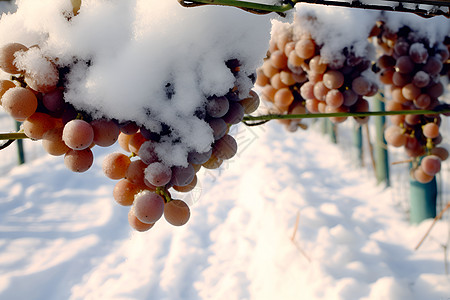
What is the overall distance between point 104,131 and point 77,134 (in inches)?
1.5

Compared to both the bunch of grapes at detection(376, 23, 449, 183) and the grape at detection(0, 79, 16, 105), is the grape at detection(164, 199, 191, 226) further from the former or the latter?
the bunch of grapes at detection(376, 23, 449, 183)

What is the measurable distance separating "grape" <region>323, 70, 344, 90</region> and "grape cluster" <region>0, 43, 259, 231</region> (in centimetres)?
47

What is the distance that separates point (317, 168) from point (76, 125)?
281 cm

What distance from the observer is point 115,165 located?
54 cm

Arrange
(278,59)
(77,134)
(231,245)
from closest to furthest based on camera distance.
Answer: (77,134)
(278,59)
(231,245)

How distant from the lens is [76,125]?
0.42 m

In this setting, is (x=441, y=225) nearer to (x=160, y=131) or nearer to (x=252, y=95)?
(x=252, y=95)

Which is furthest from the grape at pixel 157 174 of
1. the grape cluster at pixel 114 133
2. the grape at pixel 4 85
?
the grape at pixel 4 85

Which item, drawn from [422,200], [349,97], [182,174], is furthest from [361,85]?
[422,200]

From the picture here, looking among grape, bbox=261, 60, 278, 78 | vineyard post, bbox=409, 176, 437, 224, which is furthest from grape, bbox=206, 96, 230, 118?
vineyard post, bbox=409, 176, 437, 224

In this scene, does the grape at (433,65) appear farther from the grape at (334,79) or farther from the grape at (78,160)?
the grape at (78,160)

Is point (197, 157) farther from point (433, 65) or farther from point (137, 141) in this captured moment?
point (433, 65)

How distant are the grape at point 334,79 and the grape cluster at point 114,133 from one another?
475mm

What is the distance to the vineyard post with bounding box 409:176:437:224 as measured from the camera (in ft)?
5.11
